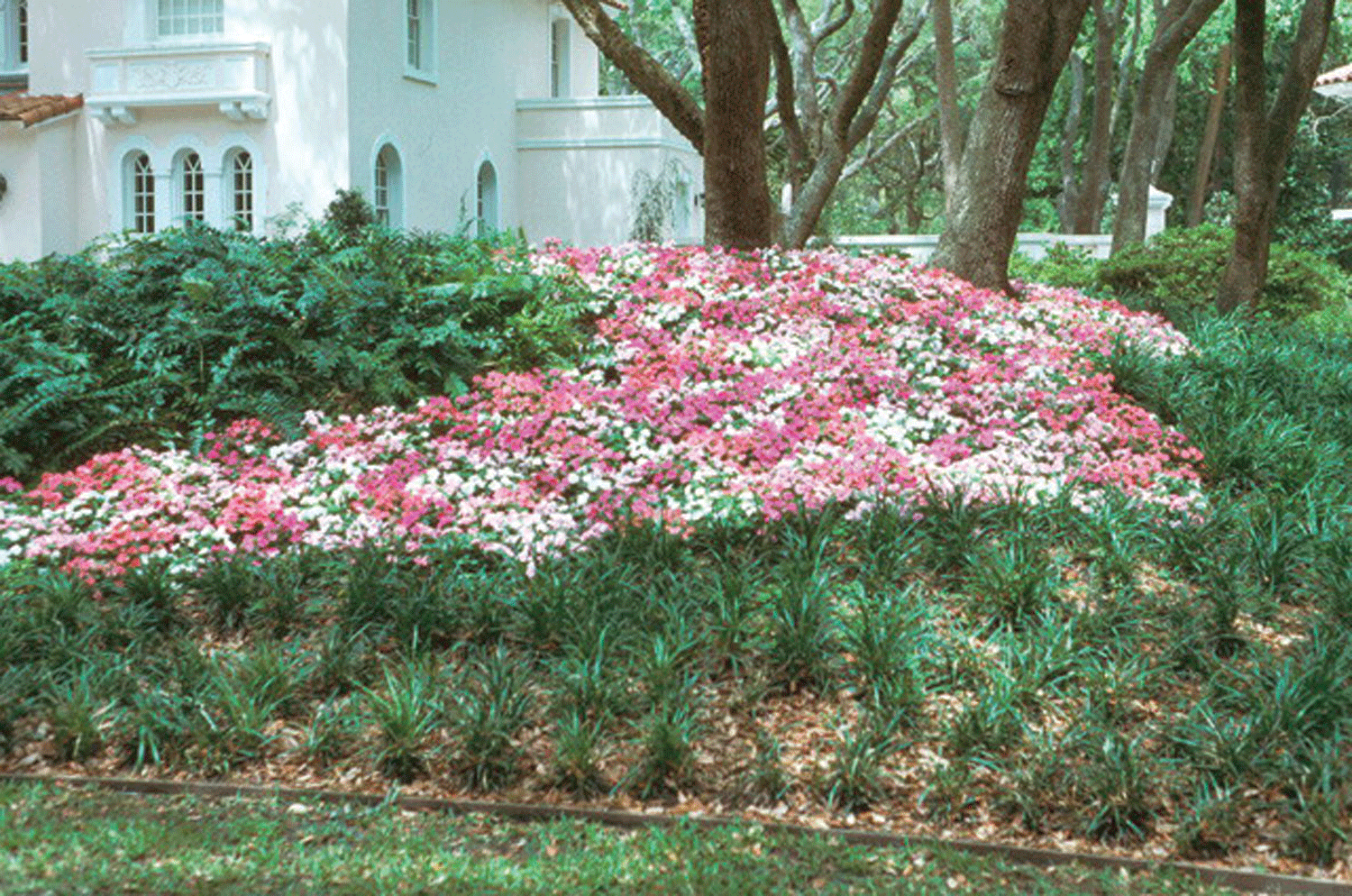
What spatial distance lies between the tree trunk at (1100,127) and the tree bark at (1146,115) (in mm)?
2285

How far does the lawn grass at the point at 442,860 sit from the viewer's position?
4.25 meters

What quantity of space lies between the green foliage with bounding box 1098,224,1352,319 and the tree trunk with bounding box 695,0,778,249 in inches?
312

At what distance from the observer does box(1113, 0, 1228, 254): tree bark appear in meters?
15.7

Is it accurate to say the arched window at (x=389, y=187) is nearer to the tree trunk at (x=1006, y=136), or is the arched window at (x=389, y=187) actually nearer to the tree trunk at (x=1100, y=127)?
the tree trunk at (x=1100, y=127)

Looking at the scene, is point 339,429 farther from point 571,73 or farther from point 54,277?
point 571,73

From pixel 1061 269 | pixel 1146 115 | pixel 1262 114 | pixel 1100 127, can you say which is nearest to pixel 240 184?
pixel 1061 269

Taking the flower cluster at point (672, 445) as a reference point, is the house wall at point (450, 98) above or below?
above

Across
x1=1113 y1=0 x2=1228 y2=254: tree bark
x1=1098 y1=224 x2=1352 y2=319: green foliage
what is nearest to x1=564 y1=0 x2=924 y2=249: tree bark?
x1=1113 y1=0 x2=1228 y2=254: tree bark

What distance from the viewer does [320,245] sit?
10844mm

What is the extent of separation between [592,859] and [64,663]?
264cm

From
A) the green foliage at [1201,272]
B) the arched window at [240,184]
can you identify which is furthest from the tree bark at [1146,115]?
the arched window at [240,184]

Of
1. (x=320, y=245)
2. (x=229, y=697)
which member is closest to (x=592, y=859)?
(x=229, y=697)

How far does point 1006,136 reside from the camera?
37.0 feet

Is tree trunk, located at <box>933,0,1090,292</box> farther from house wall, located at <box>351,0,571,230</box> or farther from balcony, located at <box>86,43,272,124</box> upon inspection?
balcony, located at <box>86,43,272,124</box>
